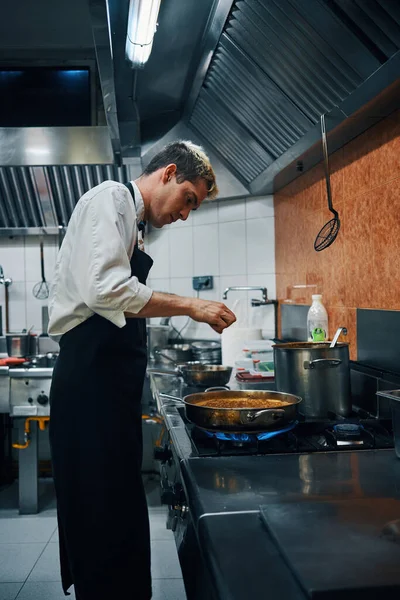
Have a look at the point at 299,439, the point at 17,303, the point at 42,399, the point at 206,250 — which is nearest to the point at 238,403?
the point at 299,439

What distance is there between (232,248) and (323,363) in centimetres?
206

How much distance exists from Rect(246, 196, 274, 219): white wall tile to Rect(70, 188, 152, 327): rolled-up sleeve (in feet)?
6.81

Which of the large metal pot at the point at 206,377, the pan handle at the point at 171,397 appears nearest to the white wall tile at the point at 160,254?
the large metal pot at the point at 206,377

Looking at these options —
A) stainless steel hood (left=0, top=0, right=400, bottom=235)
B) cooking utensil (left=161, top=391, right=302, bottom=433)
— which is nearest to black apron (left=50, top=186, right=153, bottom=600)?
cooking utensil (left=161, top=391, right=302, bottom=433)

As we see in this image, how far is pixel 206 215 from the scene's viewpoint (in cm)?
374

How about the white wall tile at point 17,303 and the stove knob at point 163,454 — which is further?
the white wall tile at point 17,303

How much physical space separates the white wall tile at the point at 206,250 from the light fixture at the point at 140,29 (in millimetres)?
1569

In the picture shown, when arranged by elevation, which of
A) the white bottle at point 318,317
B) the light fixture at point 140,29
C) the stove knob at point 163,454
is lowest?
the stove knob at point 163,454

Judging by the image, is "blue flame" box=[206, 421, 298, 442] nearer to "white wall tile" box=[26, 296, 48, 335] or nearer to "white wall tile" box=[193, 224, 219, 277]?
"white wall tile" box=[193, 224, 219, 277]

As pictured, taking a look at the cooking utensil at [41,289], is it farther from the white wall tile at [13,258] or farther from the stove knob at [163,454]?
the stove knob at [163,454]

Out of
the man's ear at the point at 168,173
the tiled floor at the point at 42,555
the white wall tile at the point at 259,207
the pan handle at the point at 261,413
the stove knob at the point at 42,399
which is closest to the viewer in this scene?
the pan handle at the point at 261,413

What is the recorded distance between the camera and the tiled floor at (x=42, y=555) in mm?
2342

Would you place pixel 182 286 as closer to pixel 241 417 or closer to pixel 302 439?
pixel 302 439

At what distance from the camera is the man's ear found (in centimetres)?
173
